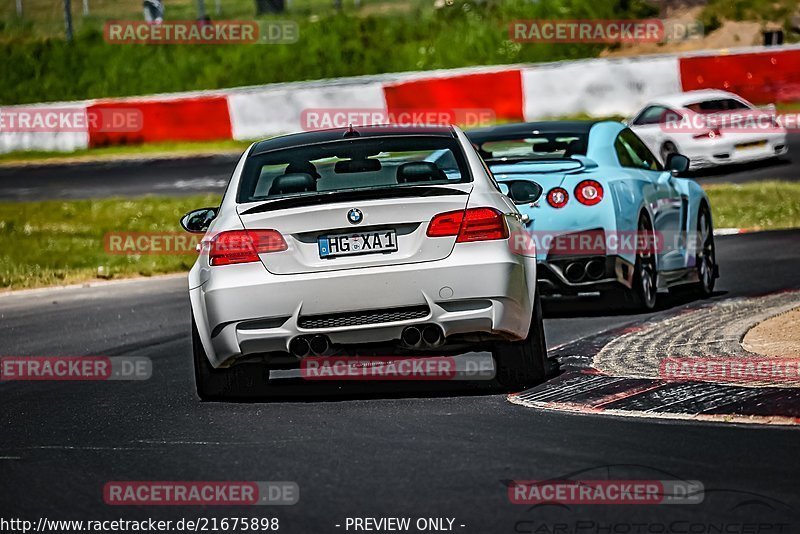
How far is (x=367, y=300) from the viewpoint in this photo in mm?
8102

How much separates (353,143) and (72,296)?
6.93 m

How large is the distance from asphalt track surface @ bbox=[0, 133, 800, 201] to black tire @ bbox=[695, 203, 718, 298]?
408 inches

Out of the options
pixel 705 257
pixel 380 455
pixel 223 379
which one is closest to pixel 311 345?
pixel 223 379

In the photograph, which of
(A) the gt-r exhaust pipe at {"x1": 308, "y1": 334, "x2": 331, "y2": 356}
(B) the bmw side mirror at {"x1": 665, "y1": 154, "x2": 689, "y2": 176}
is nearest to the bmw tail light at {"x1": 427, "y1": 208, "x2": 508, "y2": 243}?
(A) the gt-r exhaust pipe at {"x1": 308, "y1": 334, "x2": 331, "y2": 356}

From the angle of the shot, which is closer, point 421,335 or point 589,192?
point 421,335

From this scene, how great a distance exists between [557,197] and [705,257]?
2.05 metres

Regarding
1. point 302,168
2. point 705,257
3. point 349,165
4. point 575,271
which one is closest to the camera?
point 302,168

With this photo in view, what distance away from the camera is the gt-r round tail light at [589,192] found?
11.4 metres

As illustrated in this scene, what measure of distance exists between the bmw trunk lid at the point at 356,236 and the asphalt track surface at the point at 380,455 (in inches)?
28.9

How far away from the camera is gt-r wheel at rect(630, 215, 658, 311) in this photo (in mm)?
11586

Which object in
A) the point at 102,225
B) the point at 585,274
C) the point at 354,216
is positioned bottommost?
the point at 102,225

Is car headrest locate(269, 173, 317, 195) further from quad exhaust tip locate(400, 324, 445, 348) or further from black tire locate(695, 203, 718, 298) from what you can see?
black tire locate(695, 203, 718, 298)

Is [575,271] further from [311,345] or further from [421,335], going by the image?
[311,345]

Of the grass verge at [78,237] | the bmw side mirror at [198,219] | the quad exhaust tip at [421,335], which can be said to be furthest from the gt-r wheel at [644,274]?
the grass verge at [78,237]
